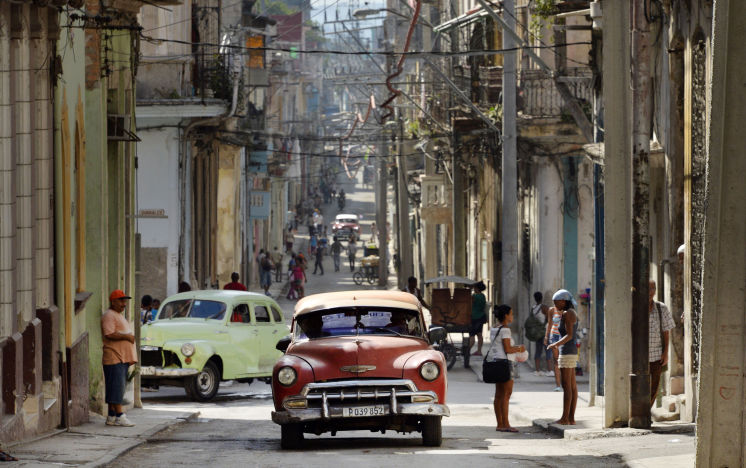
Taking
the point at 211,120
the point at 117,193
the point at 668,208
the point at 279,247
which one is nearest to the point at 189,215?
the point at 211,120

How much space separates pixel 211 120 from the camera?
3672 centimetres

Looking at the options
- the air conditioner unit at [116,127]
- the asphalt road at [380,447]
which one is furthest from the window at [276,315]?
the air conditioner unit at [116,127]

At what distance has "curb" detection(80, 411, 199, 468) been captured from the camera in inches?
534

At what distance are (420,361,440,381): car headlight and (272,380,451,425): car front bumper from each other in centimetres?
16

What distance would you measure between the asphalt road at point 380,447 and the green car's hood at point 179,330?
51.7 inches

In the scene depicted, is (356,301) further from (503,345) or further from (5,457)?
(5,457)

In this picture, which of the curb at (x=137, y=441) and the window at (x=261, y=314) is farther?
the window at (x=261, y=314)

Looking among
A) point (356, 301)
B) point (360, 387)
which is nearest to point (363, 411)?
point (360, 387)

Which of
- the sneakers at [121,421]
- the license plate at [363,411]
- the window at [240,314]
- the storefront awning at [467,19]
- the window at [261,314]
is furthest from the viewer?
the storefront awning at [467,19]

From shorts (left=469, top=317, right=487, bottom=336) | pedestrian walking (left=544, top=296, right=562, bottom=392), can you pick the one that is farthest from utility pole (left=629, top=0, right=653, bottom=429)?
shorts (left=469, top=317, right=487, bottom=336)

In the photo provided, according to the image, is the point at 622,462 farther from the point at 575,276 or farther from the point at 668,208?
the point at 575,276

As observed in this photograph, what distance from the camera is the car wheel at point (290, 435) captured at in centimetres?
1528

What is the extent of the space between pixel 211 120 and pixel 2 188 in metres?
22.4

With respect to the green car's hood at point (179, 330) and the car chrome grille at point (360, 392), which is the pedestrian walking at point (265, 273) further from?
the car chrome grille at point (360, 392)
